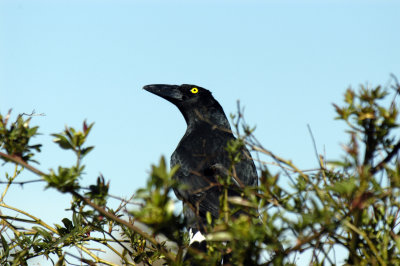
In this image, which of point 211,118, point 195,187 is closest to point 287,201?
point 195,187

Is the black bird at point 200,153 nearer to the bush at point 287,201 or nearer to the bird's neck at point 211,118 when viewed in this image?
the bird's neck at point 211,118

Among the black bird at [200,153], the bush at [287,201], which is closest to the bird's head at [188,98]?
the black bird at [200,153]

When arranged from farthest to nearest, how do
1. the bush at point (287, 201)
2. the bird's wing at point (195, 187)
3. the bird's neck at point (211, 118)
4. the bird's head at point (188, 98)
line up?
1. the bird's head at point (188, 98)
2. the bird's neck at point (211, 118)
3. the bird's wing at point (195, 187)
4. the bush at point (287, 201)

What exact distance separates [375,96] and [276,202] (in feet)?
2.04

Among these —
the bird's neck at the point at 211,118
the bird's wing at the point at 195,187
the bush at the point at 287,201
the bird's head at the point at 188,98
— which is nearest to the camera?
the bush at the point at 287,201

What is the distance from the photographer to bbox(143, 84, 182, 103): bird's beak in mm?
6872

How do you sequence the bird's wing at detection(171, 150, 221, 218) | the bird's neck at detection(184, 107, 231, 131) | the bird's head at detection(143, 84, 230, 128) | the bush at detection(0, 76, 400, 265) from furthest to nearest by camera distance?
the bird's head at detection(143, 84, 230, 128) < the bird's neck at detection(184, 107, 231, 131) < the bird's wing at detection(171, 150, 221, 218) < the bush at detection(0, 76, 400, 265)

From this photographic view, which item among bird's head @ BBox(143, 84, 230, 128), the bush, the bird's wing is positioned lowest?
the bush

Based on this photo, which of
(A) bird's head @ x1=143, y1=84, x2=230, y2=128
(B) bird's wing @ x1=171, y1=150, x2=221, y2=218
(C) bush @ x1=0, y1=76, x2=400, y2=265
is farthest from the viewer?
(A) bird's head @ x1=143, y1=84, x2=230, y2=128

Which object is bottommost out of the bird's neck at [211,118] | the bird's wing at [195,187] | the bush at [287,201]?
the bush at [287,201]

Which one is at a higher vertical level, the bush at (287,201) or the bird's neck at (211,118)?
the bird's neck at (211,118)

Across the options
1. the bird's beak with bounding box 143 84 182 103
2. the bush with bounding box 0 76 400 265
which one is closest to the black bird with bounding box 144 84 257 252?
the bird's beak with bounding box 143 84 182 103

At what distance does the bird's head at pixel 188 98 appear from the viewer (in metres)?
6.82

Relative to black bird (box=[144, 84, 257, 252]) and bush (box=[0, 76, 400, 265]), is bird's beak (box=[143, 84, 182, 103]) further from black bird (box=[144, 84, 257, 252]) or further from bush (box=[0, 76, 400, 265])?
bush (box=[0, 76, 400, 265])
